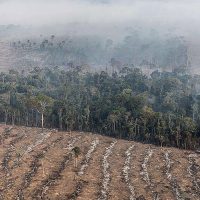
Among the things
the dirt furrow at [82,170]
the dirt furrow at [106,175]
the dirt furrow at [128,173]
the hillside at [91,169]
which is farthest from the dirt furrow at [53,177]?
the dirt furrow at [128,173]

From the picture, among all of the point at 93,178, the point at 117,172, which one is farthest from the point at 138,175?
the point at 93,178

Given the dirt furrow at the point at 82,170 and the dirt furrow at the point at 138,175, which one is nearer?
the dirt furrow at the point at 82,170

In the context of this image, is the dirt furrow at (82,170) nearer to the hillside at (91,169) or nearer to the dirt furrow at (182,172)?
the hillside at (91,169)

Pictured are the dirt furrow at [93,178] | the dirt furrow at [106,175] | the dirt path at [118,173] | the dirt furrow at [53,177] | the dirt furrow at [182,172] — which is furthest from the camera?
the dirt furrow at [182,172]

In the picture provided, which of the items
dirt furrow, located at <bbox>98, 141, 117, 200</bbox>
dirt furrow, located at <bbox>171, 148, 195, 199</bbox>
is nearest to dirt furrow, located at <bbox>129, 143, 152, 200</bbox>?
dirt furrow, located at <bbox>98, 141, 117, 200</bbox>

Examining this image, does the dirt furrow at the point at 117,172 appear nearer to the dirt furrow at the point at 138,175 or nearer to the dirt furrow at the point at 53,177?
the dirt furrow at the point at 138,175

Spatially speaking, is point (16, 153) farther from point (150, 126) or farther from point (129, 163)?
point (150, 126)

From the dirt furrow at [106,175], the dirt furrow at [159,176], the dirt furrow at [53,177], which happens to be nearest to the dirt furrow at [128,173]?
the dirt furrow at [106,175]

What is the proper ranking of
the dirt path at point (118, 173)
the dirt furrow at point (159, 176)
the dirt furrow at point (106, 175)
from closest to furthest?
the dirt furrow at point (106, 175)
the dirt path at point (118, 173)
the dirt furrow at point (159, 176)
